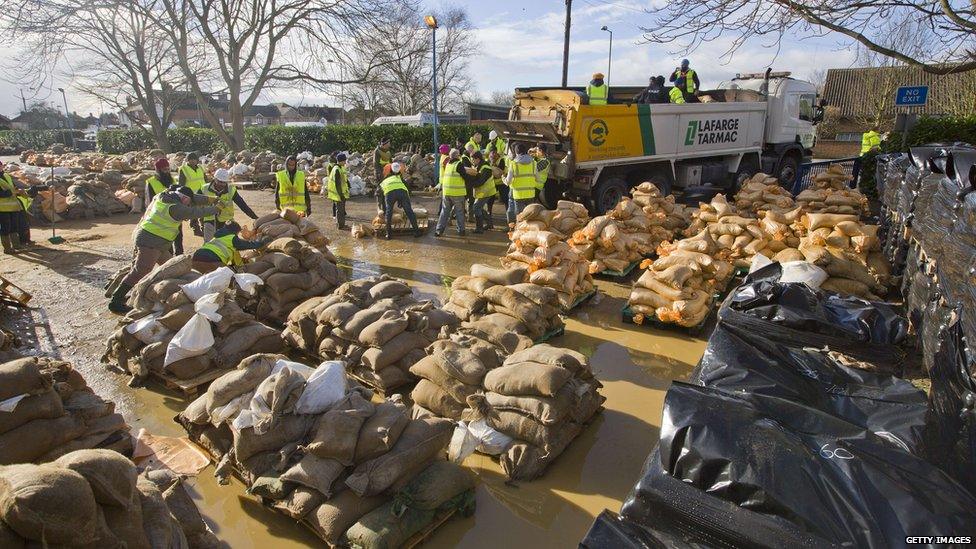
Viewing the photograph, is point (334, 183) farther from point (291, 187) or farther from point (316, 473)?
point (316, 473)

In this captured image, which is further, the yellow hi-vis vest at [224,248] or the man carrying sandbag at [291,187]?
the man carrying sandbag at [291,187]

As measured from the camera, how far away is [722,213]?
25.6 feet

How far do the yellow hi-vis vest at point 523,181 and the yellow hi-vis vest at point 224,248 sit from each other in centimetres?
456

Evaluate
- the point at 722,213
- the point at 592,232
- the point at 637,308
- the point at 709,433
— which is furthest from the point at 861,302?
the point at 722,213

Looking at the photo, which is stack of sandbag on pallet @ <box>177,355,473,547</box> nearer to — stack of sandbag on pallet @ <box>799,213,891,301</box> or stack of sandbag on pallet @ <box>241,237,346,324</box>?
stack of sandbag on pallet @ <box>241,237,346,324</box>

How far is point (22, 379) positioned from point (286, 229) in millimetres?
3958

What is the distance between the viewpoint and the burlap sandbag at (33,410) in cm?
298

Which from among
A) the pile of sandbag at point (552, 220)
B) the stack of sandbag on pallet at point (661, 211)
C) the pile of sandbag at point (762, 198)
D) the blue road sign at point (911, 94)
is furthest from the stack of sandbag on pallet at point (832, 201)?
A: the pile of sandbag at point (552, 220)

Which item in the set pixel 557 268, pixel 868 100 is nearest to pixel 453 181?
pixel 557 268

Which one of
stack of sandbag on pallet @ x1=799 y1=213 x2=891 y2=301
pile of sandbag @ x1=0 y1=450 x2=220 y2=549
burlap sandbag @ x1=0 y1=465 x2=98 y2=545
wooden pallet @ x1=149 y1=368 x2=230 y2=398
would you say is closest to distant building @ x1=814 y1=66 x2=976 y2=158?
stack of sandbag on pallet @ x1=799 y1=213 x2=891 y2=301

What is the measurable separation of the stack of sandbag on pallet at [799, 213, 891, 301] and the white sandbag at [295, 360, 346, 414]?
4.99 metres

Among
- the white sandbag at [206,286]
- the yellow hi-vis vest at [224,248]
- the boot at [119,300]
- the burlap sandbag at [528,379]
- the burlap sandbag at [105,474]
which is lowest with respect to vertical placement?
the boot at [119,300]

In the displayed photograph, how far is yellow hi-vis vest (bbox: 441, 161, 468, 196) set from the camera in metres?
9.41

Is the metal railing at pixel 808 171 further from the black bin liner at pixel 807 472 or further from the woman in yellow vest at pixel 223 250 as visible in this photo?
the black bin liner at pixel 807 472
